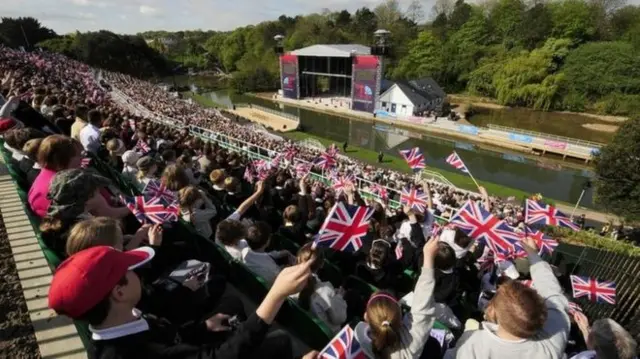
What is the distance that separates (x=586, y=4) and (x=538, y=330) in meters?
71.2

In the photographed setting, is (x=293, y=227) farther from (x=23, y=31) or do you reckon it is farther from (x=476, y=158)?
(x=23, y=31)

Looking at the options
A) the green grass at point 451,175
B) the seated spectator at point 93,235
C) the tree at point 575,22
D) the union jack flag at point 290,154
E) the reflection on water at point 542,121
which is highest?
the tree at point 575,22

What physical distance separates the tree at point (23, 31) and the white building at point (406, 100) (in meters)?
60.8

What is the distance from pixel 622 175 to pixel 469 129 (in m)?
19.7

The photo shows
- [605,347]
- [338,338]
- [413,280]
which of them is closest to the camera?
[338,338]

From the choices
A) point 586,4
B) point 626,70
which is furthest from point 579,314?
point 586,4

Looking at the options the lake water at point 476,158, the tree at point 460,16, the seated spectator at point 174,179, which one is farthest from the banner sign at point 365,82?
the seated spectator at point 174,179

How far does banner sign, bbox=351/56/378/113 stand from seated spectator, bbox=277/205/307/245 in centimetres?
4109

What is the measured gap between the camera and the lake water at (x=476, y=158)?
26.7 metres

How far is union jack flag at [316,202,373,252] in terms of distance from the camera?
168 inches

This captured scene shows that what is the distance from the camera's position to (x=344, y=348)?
2.19 metres

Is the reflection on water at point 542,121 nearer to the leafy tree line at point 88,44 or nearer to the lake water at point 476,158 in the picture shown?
the lake water at point 476,158

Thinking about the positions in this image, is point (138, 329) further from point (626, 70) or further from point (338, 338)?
point (626, 70)

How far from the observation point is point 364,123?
4331cm
